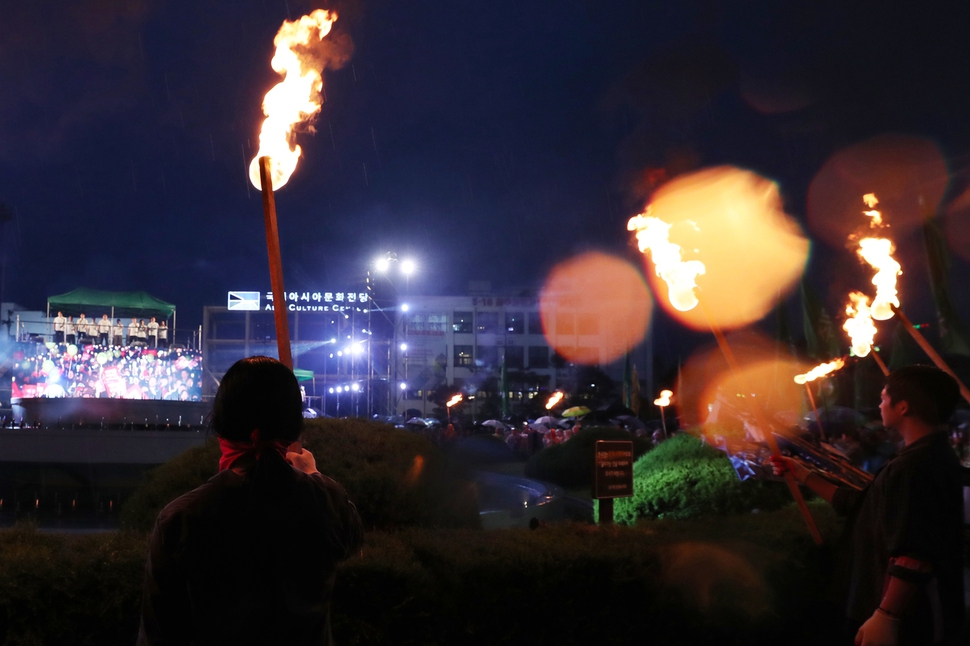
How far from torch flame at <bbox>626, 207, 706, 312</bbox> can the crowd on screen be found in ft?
123

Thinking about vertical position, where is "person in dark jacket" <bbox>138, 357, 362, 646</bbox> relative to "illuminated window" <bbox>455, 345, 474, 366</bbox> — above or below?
below

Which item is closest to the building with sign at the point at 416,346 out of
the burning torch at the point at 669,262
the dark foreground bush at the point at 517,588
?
the burning torch at the point at 669,262

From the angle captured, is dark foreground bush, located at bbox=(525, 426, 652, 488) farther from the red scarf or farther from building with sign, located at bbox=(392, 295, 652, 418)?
building with sign, located at bbox=(392, 295, 652, 418)

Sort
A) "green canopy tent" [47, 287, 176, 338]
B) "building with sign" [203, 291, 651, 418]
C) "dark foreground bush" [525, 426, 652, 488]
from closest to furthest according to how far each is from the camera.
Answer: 1. "dark foreground bush" [525, 426, 652, 488]
2. "green canopy tent" [47, 287, 176, 338]
3. "building with sign" [203, 291, 651, 418]

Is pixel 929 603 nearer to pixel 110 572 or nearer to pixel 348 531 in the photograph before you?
pixel 348 531

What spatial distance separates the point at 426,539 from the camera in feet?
15.7

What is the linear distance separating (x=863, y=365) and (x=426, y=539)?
1068 inches

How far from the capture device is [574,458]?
64.5ft

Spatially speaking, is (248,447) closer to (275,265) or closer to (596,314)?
(275,265)

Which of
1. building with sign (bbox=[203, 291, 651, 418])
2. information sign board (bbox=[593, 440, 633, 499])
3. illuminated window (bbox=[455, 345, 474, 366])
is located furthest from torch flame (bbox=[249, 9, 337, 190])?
illuminated window (bbox=[455, 345, 474, 366])

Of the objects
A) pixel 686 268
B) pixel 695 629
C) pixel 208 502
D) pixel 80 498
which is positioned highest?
pixel 686 268

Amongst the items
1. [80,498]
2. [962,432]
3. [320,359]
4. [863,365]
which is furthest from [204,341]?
[962,432]

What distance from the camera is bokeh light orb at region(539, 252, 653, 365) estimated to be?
70.8 m

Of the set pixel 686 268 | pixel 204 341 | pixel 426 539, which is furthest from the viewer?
pixel 204 341
